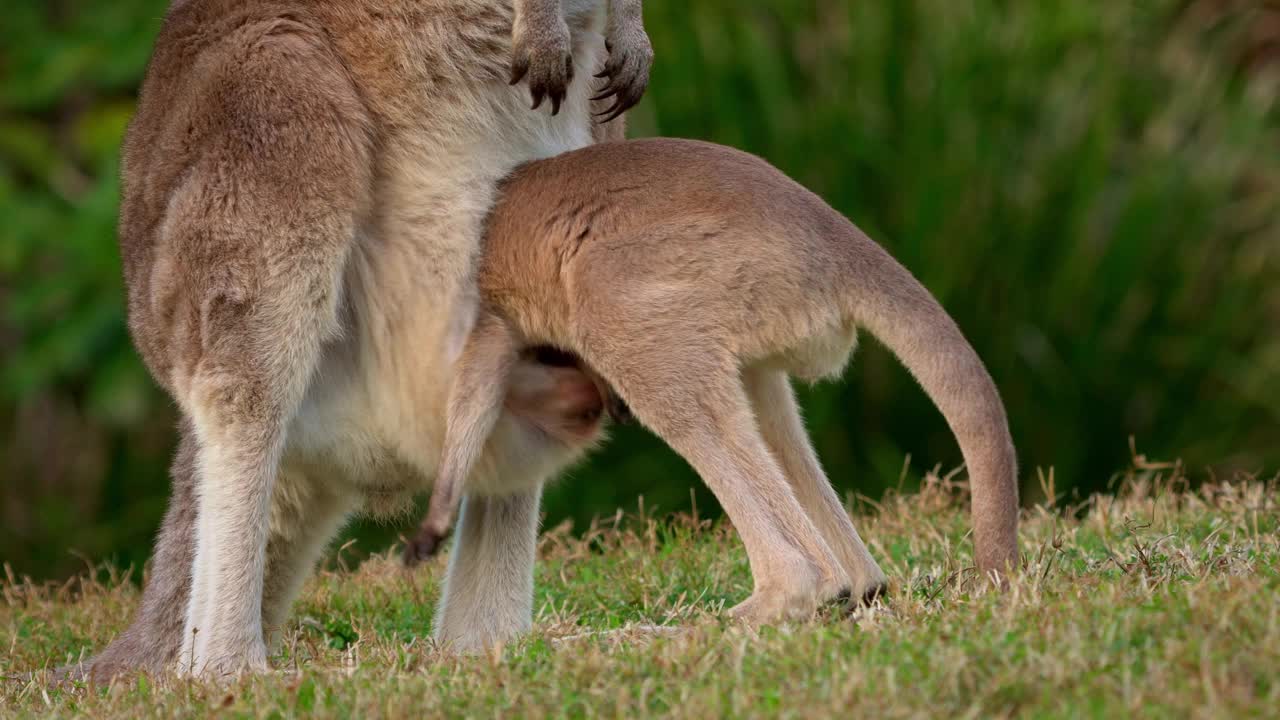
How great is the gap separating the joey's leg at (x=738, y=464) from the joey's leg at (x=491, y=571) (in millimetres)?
858

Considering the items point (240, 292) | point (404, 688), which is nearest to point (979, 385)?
point (404, 688)

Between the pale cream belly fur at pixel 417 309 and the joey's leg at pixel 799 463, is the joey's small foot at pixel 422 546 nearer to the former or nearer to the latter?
the pale cream belly fur at pixel 417 309

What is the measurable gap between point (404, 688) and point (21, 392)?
4569 millimetres

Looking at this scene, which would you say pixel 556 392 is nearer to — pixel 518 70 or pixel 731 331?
pixel 731 331

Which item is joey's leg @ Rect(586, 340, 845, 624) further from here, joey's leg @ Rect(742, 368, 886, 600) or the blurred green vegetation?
the blurred green vegetation

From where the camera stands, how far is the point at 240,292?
12.8ft

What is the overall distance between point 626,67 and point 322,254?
0.82 meters

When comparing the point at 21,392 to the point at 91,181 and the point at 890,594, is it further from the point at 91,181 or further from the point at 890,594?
the point at 890,594

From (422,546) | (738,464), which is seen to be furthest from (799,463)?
(422,546)

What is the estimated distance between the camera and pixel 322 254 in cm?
393

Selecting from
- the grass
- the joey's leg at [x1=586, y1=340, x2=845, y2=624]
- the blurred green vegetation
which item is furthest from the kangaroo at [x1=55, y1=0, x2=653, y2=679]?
the blurred green vegetation

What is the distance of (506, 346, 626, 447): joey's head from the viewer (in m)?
4.07

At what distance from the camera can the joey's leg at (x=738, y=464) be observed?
353 cm

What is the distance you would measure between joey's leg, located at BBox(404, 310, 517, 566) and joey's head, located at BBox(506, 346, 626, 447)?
0.17 ft
